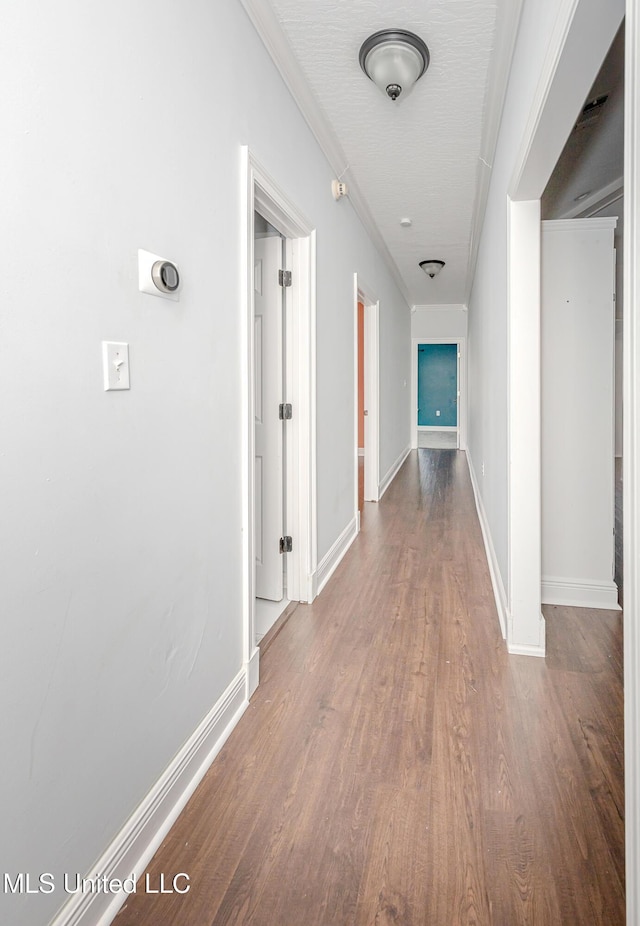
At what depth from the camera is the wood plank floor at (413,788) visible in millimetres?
1371

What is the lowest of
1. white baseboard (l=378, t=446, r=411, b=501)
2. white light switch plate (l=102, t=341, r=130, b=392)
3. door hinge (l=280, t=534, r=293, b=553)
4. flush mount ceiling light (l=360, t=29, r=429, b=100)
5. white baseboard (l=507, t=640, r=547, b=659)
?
white baseboard (l=507, t=640, r=547, b=659)

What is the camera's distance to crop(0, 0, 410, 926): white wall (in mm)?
1077

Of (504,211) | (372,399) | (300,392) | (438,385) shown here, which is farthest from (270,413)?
(438,385)

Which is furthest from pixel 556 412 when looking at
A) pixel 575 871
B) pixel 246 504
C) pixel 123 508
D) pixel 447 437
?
pixel 447 437

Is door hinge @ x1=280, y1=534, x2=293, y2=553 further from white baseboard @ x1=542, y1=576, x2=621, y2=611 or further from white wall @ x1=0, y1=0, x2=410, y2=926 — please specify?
white baseboard @ x1=542, y1=576, x2=621, y2=611

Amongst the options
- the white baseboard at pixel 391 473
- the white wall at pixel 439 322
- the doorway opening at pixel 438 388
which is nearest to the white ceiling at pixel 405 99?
the white baseboard at pixel 391 473

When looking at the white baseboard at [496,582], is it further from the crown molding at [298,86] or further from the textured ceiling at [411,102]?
the crown molding at [298,86]

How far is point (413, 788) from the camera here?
5.75ft

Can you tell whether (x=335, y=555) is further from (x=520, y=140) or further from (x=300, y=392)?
(x=520, y=140)

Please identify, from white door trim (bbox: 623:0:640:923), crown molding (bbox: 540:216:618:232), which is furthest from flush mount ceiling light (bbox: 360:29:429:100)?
white door trim (bbox: 623:0:640:923)

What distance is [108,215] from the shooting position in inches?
52.4

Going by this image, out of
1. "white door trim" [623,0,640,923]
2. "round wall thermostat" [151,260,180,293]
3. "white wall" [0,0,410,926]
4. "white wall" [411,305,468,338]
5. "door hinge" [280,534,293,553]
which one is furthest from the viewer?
"white wall" [411,305,468,338]

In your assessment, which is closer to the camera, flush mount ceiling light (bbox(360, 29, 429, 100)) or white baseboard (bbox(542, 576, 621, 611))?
flush mount ceiling light (bbox(360, 29, 429, 100))

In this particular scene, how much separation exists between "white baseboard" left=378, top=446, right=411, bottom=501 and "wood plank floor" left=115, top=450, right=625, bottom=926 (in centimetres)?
353
